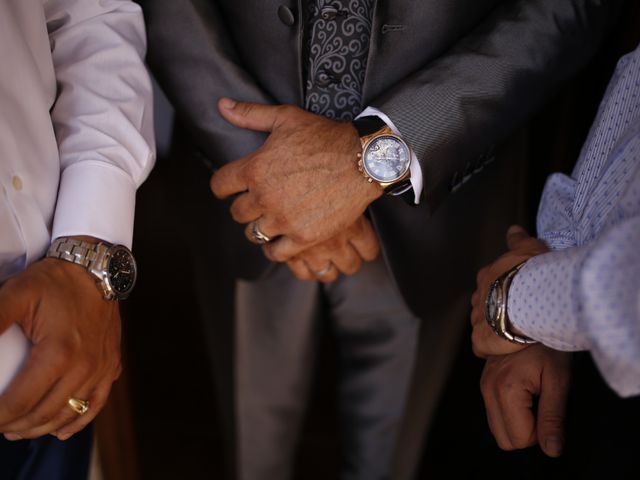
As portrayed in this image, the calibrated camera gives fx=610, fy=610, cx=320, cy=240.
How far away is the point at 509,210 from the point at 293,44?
58cm

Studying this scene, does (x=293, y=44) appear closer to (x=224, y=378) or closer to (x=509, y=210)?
(x=509, y=210)

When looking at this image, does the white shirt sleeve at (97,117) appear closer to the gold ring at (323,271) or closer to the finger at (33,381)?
the finger at (33,381)

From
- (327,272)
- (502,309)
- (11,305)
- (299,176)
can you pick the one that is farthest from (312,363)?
(11,305)

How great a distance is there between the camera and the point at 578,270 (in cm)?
59

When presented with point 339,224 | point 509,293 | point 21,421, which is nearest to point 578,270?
point 509,293

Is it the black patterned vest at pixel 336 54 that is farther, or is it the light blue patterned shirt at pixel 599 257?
the black patterned vest at pixel 336 54

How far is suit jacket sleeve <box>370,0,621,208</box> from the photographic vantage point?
90cm

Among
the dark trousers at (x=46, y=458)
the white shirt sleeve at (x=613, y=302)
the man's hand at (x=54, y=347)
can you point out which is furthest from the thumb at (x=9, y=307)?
the white shirt sleeve at (x=613, y=302)

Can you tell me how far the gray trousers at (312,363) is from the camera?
3.97 ft

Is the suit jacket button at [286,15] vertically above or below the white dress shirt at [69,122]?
above

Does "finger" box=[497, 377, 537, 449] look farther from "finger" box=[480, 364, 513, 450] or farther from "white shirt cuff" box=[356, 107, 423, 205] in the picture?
"white shirt cuff" box=[356, 107, 423, 205]

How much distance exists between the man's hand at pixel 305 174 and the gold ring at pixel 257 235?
0.04 m

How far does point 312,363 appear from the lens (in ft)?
4.31

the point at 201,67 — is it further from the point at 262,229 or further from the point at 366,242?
the point at 366,242
